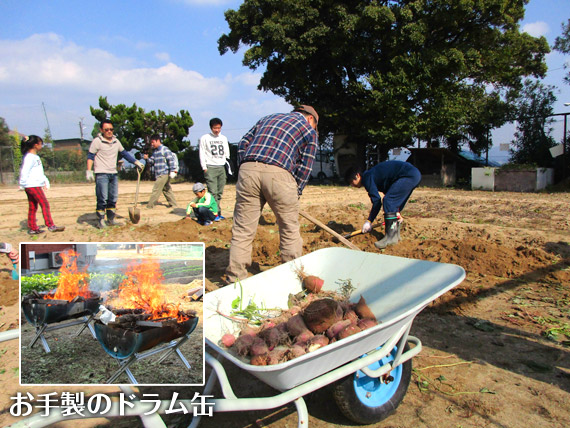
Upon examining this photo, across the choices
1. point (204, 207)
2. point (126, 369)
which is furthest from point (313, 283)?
point (204, 207)

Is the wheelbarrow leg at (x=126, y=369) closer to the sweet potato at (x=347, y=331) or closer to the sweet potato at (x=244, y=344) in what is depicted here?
the sweet potato at (x=244, y=344)

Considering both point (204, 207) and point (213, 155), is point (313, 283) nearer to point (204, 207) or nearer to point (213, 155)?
point (204, 207)

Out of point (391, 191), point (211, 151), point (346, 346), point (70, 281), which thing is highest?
point (211, 151)

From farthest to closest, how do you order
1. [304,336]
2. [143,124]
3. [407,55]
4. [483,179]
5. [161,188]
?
[143,124]
[407,55]
[483,179]
[161,188]
[304,336]

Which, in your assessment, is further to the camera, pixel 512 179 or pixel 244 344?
pixel 512 179

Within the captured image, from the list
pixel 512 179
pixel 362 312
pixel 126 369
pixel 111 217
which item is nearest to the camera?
pixel 126 369

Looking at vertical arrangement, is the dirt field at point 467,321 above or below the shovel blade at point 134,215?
below

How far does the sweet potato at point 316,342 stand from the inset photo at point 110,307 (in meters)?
0.72

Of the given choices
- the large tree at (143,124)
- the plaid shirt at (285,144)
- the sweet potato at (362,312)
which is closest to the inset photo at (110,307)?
the sweet potato at (362,312)

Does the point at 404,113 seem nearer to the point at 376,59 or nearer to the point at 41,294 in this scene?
the point at 376,59

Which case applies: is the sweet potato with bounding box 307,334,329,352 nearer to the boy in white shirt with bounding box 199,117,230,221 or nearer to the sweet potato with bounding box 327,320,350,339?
the sweet potato with bounding box 327,320,350,339

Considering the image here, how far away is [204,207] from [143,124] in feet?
59.9

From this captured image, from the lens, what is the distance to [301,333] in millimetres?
2215

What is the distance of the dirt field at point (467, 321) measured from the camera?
2311 mm
